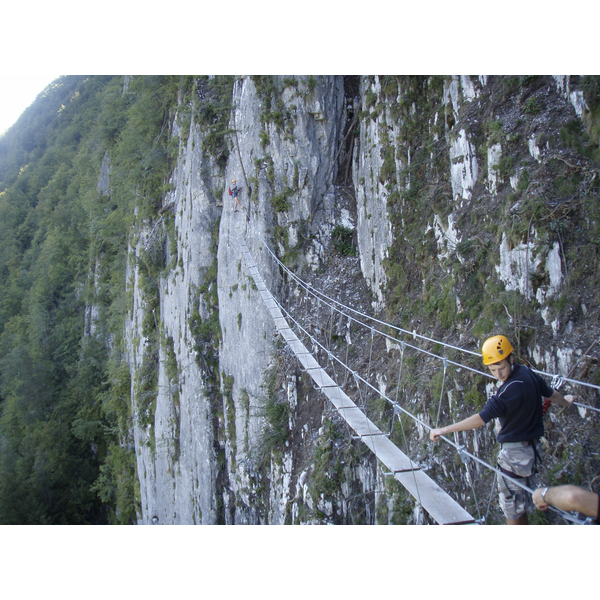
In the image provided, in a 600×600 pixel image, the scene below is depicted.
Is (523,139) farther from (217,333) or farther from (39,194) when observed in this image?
(39,194)

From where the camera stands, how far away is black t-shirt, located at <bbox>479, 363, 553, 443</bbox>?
204 cm

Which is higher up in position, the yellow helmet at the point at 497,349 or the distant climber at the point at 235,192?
the distant climber at the point at 235,192

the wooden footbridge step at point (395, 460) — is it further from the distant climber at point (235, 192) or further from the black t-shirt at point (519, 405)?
the distant climber at point (235, 192)

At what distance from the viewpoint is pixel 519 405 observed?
2055 mm

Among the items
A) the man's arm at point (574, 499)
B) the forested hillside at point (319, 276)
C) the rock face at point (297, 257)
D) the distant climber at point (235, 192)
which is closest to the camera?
the man's arm at point (574, 499)

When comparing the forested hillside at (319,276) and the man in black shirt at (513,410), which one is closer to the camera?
the man in black shirt at (513,410)

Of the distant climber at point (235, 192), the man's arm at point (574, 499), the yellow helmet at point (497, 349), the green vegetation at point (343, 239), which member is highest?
the distant climber at point (235, 192)

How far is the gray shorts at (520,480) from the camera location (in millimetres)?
2158

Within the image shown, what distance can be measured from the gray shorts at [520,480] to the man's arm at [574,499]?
58 centimetres

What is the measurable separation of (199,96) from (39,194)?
2582 cm

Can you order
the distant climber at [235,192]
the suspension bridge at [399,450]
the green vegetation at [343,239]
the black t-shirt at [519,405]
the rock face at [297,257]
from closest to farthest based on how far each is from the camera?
the black t-shirt at [519,405] < the suspension bridge at [399,450] < the rock face at [297,257] < the green vegetation at [343,239] < the distant climber at [235,192]

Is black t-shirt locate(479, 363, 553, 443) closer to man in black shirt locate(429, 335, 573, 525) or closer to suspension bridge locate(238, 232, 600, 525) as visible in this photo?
man in black shirt locate(429, 335, 573, 525)

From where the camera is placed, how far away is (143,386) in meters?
11.1

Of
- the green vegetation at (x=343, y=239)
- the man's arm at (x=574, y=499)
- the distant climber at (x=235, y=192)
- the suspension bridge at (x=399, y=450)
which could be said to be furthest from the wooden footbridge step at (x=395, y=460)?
the distant climber at (x=235, y=192)
